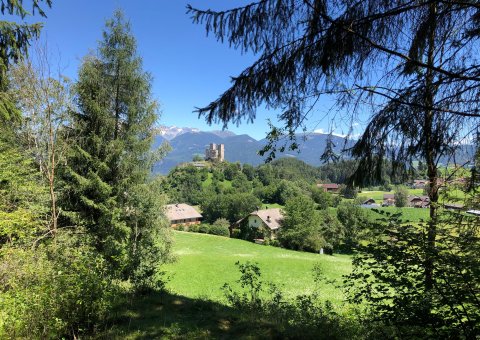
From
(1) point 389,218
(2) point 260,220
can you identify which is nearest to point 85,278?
(1) point 389,218

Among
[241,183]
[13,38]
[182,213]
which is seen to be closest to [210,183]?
[241,183]

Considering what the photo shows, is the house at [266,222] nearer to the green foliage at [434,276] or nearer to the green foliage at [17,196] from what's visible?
the green foliage at [17,196]

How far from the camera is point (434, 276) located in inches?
128

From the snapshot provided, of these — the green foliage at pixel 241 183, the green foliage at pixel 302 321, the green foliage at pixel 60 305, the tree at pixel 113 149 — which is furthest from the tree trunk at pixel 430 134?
the green foliage at pixel 241 183

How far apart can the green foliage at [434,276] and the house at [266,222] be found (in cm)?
4703

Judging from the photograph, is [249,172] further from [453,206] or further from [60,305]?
[60,305]

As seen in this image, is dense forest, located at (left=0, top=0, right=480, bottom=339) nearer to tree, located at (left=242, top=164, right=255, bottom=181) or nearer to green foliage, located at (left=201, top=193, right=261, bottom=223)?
green foliage, located at (left=201, top=193, right=261, bottom=223)

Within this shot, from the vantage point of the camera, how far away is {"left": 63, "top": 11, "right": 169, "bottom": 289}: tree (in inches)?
470

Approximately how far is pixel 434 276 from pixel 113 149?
39.6 feet

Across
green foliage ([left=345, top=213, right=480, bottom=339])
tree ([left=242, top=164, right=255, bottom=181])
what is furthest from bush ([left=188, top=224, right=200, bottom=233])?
green foliage ([left=345, top=213, right=480, bottom=339])

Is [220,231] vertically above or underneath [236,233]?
above

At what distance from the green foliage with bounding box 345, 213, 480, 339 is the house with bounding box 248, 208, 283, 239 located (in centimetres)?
4703

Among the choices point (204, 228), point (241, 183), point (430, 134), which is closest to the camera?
point (430, 134)

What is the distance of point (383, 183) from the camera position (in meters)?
3.30
